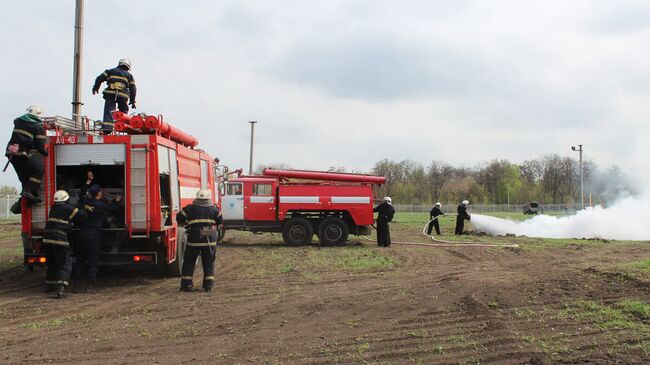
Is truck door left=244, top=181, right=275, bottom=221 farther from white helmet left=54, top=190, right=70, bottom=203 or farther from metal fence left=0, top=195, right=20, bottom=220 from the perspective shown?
metal fence left=0, top=195, right=20, bottom=220

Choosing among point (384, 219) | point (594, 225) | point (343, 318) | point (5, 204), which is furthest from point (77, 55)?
point (5, 204)

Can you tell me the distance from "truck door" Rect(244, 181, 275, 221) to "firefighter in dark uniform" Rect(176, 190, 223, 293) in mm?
9758

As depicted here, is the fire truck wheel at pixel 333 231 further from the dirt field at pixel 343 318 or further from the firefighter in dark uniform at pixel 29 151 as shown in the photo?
the firefighter in dark uniform at pixel 29 151

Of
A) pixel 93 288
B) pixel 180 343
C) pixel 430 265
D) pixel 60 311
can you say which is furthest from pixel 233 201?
pixel 180 343

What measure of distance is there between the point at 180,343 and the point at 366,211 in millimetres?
13402

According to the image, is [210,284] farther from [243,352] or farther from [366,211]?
[366,211]

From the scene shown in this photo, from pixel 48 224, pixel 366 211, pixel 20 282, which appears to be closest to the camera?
pixel 48 224

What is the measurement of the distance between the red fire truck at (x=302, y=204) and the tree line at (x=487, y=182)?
70.7 meters

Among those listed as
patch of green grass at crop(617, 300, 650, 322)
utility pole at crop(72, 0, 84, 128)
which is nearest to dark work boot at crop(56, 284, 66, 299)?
utility pole at crop(72, 0, 84, 128)

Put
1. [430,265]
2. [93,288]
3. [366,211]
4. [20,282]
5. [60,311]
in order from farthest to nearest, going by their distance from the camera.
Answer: [366,211] < [430,265] < [20,282] < [93,288] < [60,311]

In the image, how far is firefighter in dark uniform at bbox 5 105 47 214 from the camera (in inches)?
352

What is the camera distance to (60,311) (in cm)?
785

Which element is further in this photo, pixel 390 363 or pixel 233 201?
pixel 233 201

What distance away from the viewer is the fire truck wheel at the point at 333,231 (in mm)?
19105
